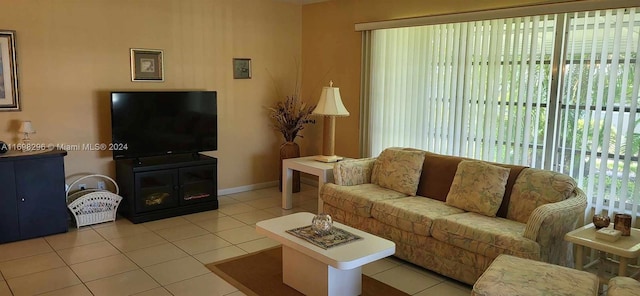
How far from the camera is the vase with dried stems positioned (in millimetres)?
6105

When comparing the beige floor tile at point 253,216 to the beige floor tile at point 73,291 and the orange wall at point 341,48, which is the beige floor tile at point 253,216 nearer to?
the orange wall at point 341,48

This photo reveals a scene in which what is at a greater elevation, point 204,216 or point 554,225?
point 554,225

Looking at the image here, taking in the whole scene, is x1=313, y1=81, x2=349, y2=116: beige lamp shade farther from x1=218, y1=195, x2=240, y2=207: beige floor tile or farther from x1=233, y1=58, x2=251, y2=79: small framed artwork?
x1=218, y1=195, x2=240, y2=207: beige floor tile

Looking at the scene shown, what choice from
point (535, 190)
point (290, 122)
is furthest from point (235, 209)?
point (535, 190)

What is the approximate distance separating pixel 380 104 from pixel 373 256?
2821 millimetres

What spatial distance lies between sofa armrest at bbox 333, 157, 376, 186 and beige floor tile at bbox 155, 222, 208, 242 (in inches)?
55.1

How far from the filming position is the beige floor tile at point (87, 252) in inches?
153

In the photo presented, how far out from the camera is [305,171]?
5082 millimetres

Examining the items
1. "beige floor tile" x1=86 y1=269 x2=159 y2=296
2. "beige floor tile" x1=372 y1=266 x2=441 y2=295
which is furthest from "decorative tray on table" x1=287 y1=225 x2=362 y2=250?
"beige floor tile" x1=86 y1=269 x2=159 y2=296

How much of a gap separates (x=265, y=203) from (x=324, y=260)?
2883mm

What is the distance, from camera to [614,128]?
3.62 metres

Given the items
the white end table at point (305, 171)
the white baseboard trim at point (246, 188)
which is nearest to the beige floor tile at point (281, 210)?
the white end table at point (305, 171)

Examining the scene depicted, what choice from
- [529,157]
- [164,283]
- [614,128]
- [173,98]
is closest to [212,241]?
[164,283]

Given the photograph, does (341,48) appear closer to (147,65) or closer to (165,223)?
(147,65)
